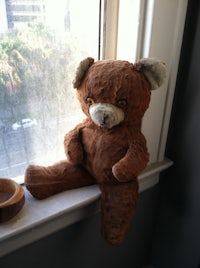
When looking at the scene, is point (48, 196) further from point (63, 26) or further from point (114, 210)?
point (63, 26)

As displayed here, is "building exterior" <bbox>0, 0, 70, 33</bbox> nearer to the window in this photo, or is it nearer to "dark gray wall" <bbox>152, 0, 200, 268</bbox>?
the window

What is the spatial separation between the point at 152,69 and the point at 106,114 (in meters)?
0.16

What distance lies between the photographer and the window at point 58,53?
2.21 feet

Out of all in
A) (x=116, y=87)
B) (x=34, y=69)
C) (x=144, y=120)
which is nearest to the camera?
(x=116, y=87)

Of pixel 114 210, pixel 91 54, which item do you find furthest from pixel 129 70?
pixel 114 210

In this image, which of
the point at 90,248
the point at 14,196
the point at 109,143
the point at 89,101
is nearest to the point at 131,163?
the point at 109,143

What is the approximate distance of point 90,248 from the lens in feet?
2.96

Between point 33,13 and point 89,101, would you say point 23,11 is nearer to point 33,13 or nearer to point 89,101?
point 33,13

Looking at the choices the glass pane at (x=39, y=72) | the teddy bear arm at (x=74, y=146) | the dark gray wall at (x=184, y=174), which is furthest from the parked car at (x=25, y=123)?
the dark gray wall at (x=184, y=174)

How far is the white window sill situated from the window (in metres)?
0.15

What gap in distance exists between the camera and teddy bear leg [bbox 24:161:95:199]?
716 millimetres

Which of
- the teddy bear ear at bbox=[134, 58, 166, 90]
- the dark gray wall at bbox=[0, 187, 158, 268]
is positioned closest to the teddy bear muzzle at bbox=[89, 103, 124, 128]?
the teddy bear ear at bbox=[134, 58, 166, 90]

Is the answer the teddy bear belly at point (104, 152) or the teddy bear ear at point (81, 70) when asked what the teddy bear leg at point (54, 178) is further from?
the teddy bear ear at point (81, 70)

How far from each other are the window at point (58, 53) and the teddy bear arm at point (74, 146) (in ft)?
0.35
